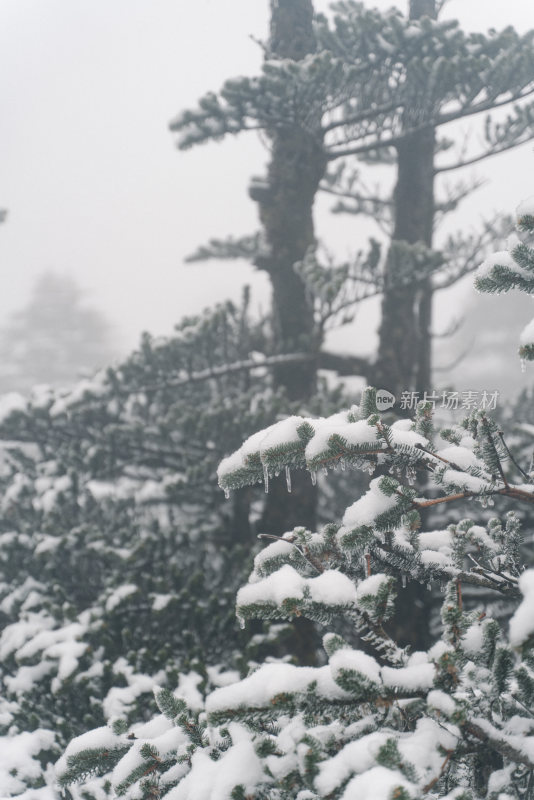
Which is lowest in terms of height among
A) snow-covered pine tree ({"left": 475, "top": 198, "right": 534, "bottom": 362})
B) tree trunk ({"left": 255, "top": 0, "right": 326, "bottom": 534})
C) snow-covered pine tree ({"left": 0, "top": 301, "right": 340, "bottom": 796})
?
snow-covered pine tree ({"left": 0, "top": 301, "right": 340, "bottom": 796})

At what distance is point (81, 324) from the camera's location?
4516 centimetres

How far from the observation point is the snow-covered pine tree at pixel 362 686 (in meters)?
1.61

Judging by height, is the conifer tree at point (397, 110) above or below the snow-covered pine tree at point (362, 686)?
above

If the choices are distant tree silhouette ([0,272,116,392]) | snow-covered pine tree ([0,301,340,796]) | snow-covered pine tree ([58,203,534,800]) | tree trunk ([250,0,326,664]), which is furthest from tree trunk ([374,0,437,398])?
distant tree silhouette ([0,272,116,392])

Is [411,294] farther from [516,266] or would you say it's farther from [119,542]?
[516,266]

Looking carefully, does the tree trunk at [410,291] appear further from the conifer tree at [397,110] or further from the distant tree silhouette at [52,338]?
the distant tree silhouette at [52,338]

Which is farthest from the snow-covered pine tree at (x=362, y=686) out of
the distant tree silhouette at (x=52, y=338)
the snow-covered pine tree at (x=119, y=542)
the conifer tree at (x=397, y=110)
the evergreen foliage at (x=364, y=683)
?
the distant tree silhouette at (x=52, y=338)

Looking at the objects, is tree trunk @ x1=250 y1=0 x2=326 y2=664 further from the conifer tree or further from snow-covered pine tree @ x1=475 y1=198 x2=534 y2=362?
snow-covered pine tree @ x1=475 y1=198 x2=534 y2=362

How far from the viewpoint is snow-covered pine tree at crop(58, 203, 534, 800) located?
5.29 feet

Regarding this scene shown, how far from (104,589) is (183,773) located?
438 centimetres

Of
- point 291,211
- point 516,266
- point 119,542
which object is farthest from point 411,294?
point 516,266

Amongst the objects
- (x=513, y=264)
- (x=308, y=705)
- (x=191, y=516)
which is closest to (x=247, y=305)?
(x=191, y=516)

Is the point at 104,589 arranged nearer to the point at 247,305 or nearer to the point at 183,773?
the point at 247,305

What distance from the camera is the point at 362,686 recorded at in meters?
1.60
